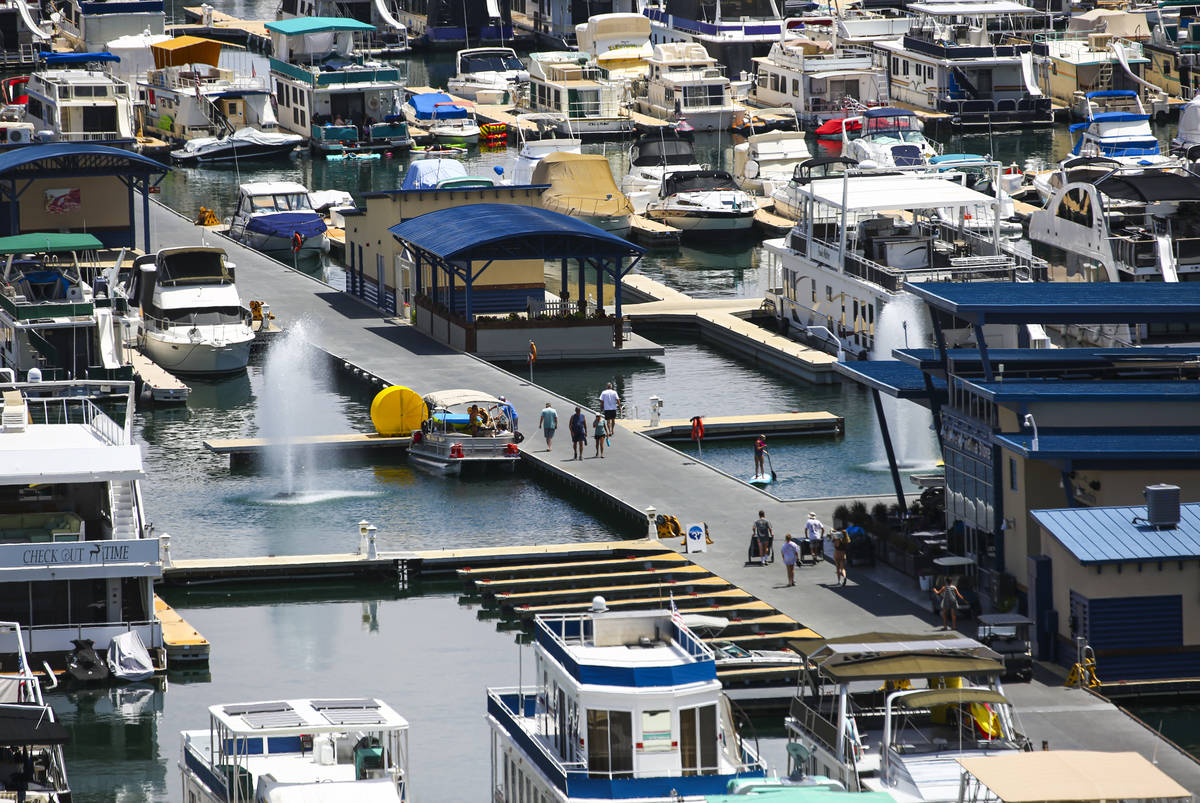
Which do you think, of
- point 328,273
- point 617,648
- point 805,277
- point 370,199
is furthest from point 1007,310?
point 328,273

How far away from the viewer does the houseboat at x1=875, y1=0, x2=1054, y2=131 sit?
118375 mm

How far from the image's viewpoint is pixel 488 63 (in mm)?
131625

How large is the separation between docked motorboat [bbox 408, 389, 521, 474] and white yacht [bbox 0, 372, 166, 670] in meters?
13.5

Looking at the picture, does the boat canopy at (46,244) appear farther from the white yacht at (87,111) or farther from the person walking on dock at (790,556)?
the white yacht at (87,111)

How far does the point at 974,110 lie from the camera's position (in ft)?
389

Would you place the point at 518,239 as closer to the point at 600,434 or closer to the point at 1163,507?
the point at 600,434

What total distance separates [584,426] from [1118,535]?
755 inches

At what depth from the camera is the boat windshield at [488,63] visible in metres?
131

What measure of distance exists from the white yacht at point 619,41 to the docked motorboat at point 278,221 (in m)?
41.0

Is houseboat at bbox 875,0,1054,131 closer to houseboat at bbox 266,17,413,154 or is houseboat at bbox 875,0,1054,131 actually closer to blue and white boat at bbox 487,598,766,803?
houseboat at bbox 266,17,413,154

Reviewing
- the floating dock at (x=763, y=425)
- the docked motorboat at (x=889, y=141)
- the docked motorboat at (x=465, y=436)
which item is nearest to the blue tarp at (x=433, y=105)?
the docked motorboat at (x=889, y=141)

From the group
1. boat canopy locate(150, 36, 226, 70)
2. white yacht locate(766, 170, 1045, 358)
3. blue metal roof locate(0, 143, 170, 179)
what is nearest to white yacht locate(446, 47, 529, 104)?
boat canopy locate(150, 36, 226, 70)

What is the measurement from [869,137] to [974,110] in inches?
750

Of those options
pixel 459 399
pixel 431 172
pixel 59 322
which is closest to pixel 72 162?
pixel 431 172
